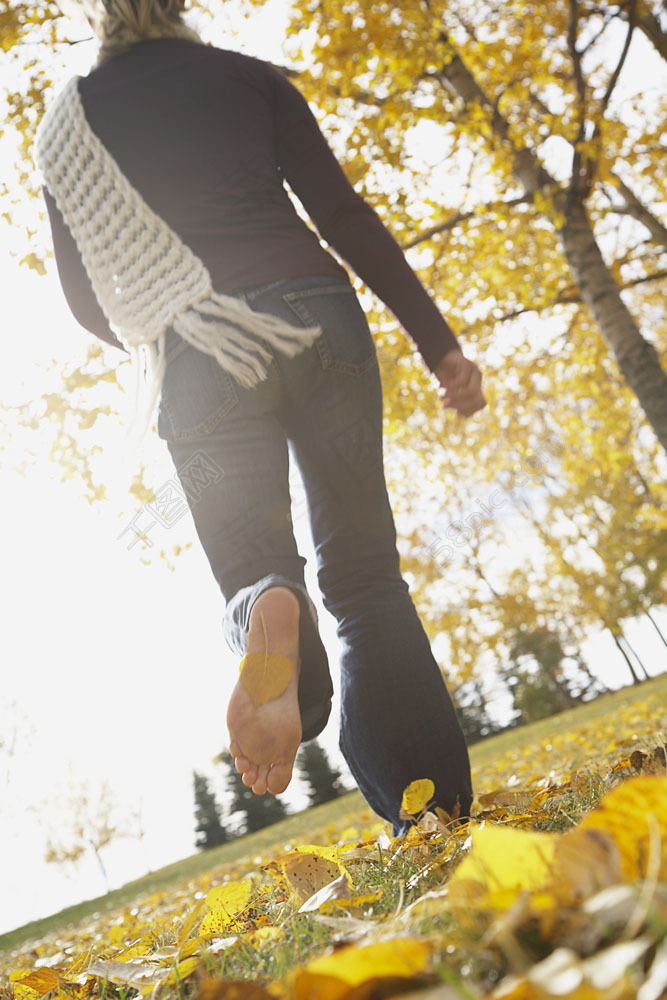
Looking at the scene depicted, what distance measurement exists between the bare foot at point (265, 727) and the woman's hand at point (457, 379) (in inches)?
37.6

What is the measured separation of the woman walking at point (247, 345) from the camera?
160 cm

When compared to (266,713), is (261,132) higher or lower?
higher

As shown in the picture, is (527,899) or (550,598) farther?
(550,598)

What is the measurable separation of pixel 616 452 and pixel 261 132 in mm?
6032

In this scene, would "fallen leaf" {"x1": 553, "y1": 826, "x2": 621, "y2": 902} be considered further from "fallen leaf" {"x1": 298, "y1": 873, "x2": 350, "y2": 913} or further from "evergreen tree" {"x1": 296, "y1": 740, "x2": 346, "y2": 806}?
"evergreen tree" {"x1": 296, "y1": 740, "x2": 346, "y2": 806}

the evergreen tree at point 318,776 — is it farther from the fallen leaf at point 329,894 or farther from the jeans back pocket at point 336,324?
the fallen leaf at point 329,894

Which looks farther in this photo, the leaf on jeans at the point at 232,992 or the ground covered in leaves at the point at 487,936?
the leaf on jeans at the point at 232,992

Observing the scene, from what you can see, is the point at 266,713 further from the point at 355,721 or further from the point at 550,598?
the point at 550,598

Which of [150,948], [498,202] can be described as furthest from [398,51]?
[150,948]

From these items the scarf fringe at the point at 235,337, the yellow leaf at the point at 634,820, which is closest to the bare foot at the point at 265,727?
the scarf fringe at the point at 235,337

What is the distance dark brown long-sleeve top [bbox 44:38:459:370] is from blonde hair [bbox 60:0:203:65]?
4 centimetres

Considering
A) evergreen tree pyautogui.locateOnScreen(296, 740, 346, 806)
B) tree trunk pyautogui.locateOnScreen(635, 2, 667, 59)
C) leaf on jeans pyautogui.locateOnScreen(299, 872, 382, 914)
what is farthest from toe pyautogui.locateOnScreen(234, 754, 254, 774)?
evergreen tree pyautogui.locateOnScreen(296, 740, 346, 806)

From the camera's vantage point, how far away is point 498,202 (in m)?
5.24

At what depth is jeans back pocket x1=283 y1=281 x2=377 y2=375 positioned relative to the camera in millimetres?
1705
